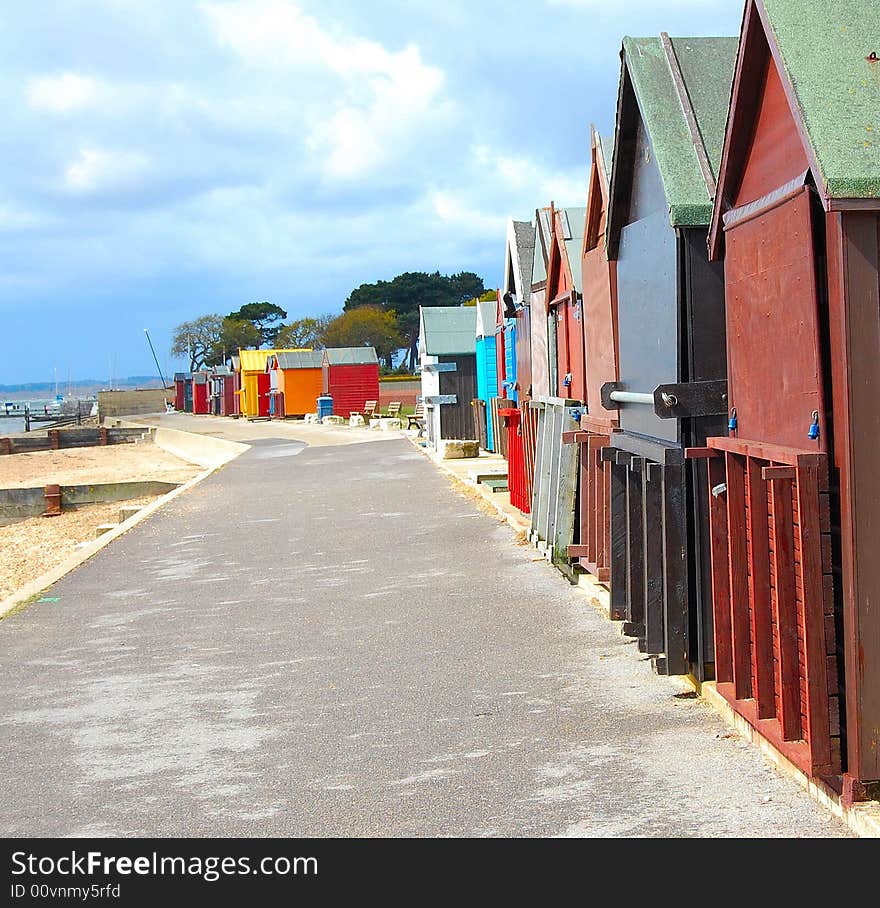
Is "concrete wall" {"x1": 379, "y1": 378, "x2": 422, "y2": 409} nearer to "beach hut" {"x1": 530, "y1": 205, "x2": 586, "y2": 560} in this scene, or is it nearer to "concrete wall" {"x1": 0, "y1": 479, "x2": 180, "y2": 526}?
"concrete wall" {"x1": 0, "y1": 479, "x2": 180, "y2": 526}

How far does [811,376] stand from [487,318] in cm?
1993

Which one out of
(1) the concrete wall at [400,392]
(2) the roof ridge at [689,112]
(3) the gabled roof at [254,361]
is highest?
(3) the gabled roof at [254,361]

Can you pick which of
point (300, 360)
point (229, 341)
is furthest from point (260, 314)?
point (300, 360)

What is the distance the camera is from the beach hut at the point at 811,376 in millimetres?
4266

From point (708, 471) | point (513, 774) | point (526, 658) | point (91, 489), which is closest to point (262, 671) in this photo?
point (526, 658)

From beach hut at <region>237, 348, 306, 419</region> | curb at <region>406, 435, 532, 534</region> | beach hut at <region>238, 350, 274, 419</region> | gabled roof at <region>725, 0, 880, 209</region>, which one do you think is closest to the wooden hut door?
gabled roof at <region>725, 0, 880, 209</region>

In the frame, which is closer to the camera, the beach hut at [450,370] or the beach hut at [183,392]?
the beach hut at [450,370]

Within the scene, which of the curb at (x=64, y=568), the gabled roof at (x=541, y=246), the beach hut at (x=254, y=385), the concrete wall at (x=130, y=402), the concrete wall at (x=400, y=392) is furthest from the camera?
the concrete wall at (x=130, y=402)

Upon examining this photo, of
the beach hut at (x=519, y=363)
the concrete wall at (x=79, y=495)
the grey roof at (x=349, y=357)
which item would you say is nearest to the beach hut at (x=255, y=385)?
the grey roof at (x=349, y=357)

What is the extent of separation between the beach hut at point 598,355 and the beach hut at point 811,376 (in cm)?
285

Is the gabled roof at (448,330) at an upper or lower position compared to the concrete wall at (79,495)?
upper

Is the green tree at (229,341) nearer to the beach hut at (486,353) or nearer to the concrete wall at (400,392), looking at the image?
the concrete wall at (400,392)

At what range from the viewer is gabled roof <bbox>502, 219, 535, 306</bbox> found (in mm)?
16797
